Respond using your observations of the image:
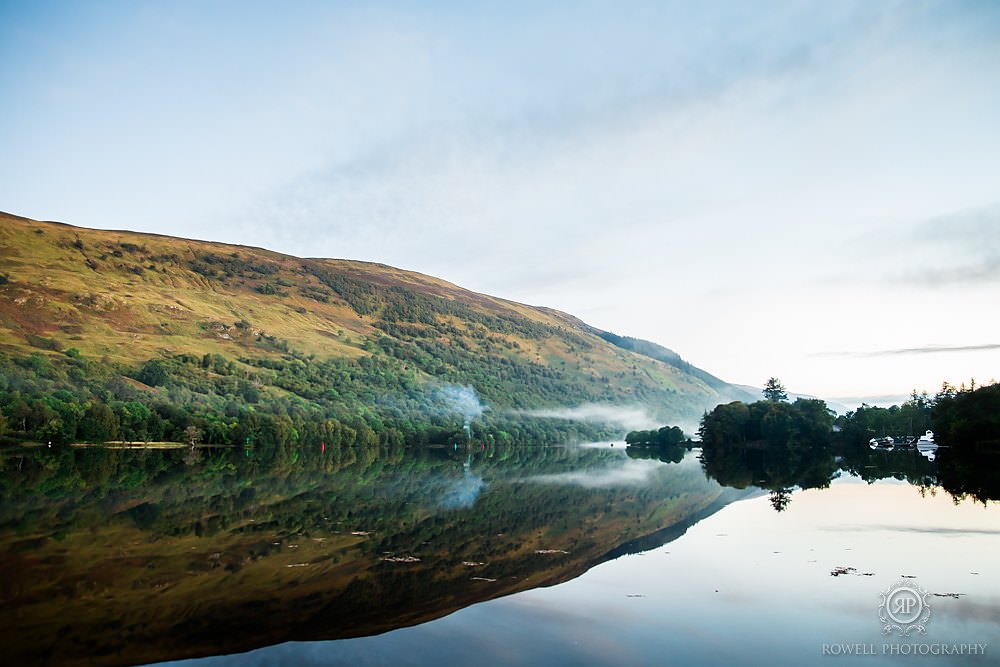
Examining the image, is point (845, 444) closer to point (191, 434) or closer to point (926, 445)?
point (926, 445)

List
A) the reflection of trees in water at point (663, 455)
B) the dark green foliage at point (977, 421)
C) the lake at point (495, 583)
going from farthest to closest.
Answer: the reflection of trees in water at point (663, 455)
the dark green foliage at point (977, 421)
the lake at point (495, 583)

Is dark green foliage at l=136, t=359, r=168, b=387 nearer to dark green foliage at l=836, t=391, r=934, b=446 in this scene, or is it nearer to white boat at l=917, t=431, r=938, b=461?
dark green foliage at l=836, t=391, r=934, b=446

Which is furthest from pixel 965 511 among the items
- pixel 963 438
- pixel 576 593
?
pixel 963 438

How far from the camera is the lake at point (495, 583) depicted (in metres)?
13.1

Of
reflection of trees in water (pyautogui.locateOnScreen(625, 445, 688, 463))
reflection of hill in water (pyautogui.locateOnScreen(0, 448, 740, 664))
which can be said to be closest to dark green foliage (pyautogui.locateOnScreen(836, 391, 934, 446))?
reflection of trees in water (pyautogui.locateOnScreen(625, 445, 688, 463))

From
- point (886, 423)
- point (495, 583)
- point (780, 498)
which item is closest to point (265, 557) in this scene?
point (495, 583)

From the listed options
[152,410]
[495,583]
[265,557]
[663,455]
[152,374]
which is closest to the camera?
[495,583]

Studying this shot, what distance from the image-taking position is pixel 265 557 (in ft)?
70.9

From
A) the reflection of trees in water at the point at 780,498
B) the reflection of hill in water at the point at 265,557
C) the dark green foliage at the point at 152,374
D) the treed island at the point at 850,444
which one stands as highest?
the dark green foliage at the point at 152,374

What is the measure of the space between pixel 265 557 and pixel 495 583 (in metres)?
7.67

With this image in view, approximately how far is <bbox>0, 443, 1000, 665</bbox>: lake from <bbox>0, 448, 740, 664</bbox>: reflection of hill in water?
0.33 feet

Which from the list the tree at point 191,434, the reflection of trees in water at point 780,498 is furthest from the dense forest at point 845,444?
the tree at point 191,434

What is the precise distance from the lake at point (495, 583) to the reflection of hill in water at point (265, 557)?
0.10 metres

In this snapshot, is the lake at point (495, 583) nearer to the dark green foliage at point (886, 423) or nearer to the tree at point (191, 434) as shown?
the tree at point (191, 434)
